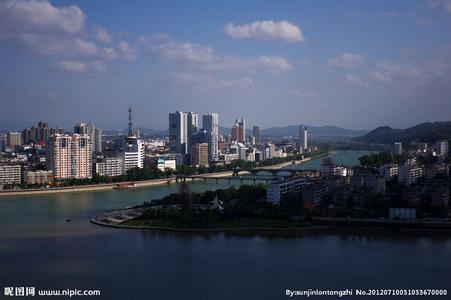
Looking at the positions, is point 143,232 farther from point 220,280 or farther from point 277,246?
point 220,280

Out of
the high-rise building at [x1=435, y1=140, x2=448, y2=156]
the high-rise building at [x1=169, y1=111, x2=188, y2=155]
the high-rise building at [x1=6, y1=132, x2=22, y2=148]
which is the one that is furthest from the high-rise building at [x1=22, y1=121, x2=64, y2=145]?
the high-rise building at [x1=435, y1=140, x2=448, y2=156]

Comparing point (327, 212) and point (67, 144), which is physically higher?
point (67, 144)

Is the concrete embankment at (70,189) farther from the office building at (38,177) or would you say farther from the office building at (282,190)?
the office building at (282,190)

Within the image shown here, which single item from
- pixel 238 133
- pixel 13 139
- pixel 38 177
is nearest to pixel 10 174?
pixel 38 177

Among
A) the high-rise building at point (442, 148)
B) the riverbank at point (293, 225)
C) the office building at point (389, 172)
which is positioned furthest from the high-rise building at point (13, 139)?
Result: the riverbank at point (293, 225)

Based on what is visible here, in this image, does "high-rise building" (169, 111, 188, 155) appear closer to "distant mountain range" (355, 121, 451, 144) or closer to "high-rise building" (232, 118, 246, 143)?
"high-rise building" (232, 118, 246, 143)

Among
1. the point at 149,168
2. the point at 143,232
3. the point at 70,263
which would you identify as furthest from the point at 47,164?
the point at 70,263

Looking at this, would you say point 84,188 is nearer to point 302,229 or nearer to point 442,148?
point 302,229
